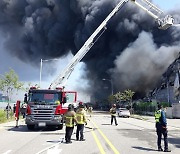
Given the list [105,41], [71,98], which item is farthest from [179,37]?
[71,98]

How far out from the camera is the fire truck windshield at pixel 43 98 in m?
17.2

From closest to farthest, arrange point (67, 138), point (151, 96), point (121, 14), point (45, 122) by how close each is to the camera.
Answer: point (67, 138) < point (45, 122) < point (121, 14) < point (151, 96)

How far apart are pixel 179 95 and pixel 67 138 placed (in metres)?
40.2

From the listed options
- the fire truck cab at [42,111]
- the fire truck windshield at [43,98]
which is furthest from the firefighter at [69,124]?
the fire truck windshield at [43,98]

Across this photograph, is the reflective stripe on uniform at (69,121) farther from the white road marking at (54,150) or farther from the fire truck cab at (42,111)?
the fire truck cab at (42,111)

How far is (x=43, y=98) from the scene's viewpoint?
17344 millimetres

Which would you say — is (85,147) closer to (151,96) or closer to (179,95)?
(179,95)

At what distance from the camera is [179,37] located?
5344 cm

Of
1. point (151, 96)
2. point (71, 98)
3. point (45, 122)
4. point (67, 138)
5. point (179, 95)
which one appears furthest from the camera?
point (151, 96)

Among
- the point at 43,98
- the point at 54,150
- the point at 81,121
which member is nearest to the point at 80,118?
the point at 81,121

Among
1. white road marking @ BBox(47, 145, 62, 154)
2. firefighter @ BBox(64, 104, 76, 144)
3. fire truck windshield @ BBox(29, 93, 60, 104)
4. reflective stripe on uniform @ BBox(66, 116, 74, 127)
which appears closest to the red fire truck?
fire truck windshield @ BBox(29, 93, 60, 104)

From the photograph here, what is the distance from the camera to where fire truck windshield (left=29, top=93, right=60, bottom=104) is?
56.4ft

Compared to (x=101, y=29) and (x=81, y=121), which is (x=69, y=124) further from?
(x=101, y=29)

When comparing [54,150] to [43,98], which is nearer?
[54,150]
